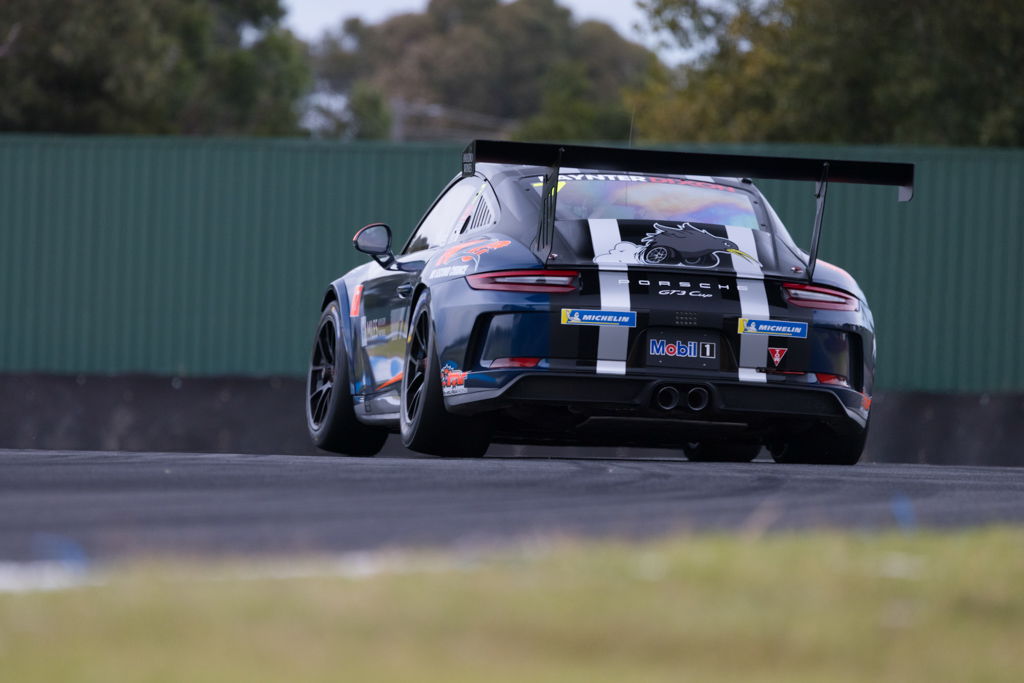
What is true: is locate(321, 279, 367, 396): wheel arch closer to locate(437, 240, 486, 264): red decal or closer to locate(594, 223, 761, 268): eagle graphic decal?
locate(437, 240, 486, 264): red decal

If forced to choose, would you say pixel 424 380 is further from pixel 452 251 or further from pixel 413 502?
pixel 413 502

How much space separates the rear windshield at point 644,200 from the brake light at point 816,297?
0.47m

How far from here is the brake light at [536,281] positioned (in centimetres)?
780

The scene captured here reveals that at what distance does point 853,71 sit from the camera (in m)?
28.7

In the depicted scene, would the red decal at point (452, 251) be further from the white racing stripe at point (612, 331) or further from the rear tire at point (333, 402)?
the rear tire at point (333, 402)

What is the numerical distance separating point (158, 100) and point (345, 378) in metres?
30.4

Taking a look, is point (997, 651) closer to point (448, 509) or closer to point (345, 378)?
point (448, 509)

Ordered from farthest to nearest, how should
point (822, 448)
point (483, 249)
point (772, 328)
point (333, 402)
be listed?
point (333, 402)
point (822, 448)
point (483, 249)
point (772, 328)

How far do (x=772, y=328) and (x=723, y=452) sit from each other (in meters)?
2.21

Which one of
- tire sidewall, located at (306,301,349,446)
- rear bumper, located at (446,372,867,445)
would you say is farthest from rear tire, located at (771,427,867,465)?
tire sidewall, located at (306,301,349,446)

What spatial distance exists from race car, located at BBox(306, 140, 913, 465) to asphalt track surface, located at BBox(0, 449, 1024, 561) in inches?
11.5

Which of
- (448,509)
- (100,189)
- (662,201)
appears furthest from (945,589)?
(100,189)

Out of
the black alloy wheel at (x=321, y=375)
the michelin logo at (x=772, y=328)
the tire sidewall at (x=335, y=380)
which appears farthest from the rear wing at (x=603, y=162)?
the black alloy wheel at (x=321, y=375)

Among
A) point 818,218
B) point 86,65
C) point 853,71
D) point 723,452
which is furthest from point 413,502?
point 86,65
